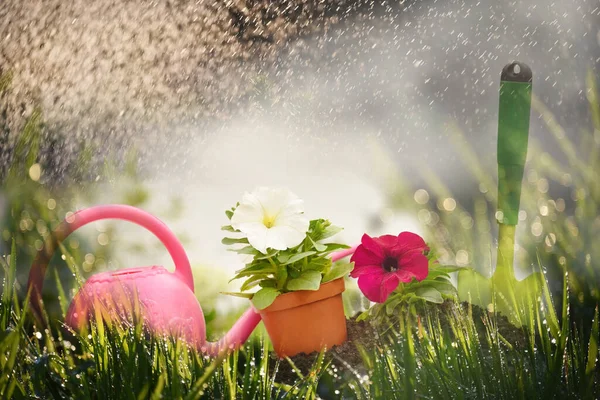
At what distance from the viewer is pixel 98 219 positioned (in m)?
1.10

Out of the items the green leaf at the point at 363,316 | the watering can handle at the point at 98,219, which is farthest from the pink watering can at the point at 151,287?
the green leaf at the point at 363,316

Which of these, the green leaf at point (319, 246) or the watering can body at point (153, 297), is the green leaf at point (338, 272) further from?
the watering can body at point (153, 297)

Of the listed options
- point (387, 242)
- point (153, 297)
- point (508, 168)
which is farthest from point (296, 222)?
point (508, 168)

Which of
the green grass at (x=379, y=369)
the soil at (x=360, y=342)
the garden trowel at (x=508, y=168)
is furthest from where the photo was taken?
the garden trowel at (x=508, y=168)

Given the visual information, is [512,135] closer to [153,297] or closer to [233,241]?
[233,241]

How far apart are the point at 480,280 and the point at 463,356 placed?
42 centimetres

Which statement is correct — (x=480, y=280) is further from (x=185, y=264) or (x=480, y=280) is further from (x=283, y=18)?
(x=283, y=18)

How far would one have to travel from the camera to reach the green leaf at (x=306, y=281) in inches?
39.5

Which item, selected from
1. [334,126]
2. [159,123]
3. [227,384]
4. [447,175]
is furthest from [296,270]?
[159,123]

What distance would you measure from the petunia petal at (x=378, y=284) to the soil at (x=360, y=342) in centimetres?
6

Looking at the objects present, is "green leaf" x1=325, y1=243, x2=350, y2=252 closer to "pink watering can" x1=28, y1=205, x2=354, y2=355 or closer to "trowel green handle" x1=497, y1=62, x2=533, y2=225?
"pink watering can" x1=28, y1=205, x2=354, y2=355

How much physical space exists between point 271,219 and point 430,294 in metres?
0.27

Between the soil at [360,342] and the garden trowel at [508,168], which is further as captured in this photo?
the garden trowel at [508,168]

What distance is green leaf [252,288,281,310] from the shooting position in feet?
3.29
